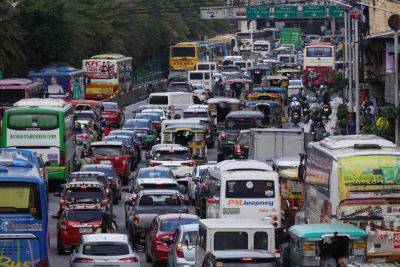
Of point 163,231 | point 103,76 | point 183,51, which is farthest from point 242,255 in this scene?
point 183,51

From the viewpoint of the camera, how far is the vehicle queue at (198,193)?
26266mm

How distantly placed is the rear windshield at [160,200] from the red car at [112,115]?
→ 120ft

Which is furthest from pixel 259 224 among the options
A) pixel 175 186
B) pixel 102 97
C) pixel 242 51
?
pixel 242 51

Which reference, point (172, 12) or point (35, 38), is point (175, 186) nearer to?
point (35, 38)

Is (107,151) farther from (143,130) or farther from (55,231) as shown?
(143,130)

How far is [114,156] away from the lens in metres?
53.7

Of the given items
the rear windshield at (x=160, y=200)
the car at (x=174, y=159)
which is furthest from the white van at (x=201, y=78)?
the rear windshield at (x=160, y=200)

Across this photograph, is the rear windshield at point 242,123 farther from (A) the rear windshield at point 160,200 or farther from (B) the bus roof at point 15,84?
(A) the rear windshield at point 160,200

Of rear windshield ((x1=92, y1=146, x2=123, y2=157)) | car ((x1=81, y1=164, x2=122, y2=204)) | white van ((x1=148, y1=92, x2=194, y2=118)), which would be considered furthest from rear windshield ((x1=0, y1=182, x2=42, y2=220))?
white van ((x1=148, y1=92, x2=194, y2=118))

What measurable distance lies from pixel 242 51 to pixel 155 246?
123421mm

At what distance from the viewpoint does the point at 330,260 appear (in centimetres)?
2586

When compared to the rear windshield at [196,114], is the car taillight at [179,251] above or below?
above

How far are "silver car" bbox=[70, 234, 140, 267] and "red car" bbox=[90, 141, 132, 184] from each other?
23396 millimetres

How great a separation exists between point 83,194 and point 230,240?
13.7 metres
